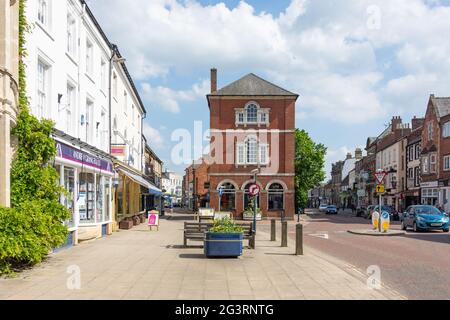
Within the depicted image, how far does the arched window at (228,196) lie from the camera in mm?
47562

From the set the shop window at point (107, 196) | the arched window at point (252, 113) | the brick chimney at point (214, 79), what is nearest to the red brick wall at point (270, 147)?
the arched window at point (252, 113)

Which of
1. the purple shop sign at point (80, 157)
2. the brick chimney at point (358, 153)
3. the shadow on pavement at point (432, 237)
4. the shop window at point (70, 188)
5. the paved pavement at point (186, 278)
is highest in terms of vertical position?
the brick chimney at point (358, 153)

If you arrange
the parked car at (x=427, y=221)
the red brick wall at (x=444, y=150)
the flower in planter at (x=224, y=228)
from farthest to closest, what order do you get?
the red brick wall at (x=444, y=150) → the parked car at (x=427, y=221) → the flower in planter at (x=224, y=228)

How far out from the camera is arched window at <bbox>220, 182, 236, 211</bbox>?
156ft

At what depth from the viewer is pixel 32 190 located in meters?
13.8

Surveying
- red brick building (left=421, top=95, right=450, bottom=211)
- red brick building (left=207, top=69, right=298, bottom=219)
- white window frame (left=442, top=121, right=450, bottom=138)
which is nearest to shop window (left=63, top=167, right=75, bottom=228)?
red brick building (left=207, top=69, right=298, bottom=219)

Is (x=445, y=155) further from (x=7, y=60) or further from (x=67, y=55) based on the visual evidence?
(x=7, y=60)

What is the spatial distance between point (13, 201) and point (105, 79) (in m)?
14.2

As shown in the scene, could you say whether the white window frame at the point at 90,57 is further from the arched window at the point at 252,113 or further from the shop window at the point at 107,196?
the arched window at the point at 252,113

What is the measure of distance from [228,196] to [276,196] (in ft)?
13.6

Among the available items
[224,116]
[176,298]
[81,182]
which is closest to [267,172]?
[224,116]

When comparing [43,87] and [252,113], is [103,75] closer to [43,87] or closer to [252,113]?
[43,87]

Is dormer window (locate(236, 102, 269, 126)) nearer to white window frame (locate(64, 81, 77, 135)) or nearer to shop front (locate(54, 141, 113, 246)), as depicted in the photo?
shop front (locate(54, 141, 113, 246))

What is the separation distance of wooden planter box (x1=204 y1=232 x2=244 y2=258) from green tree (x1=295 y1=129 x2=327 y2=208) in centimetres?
5130
